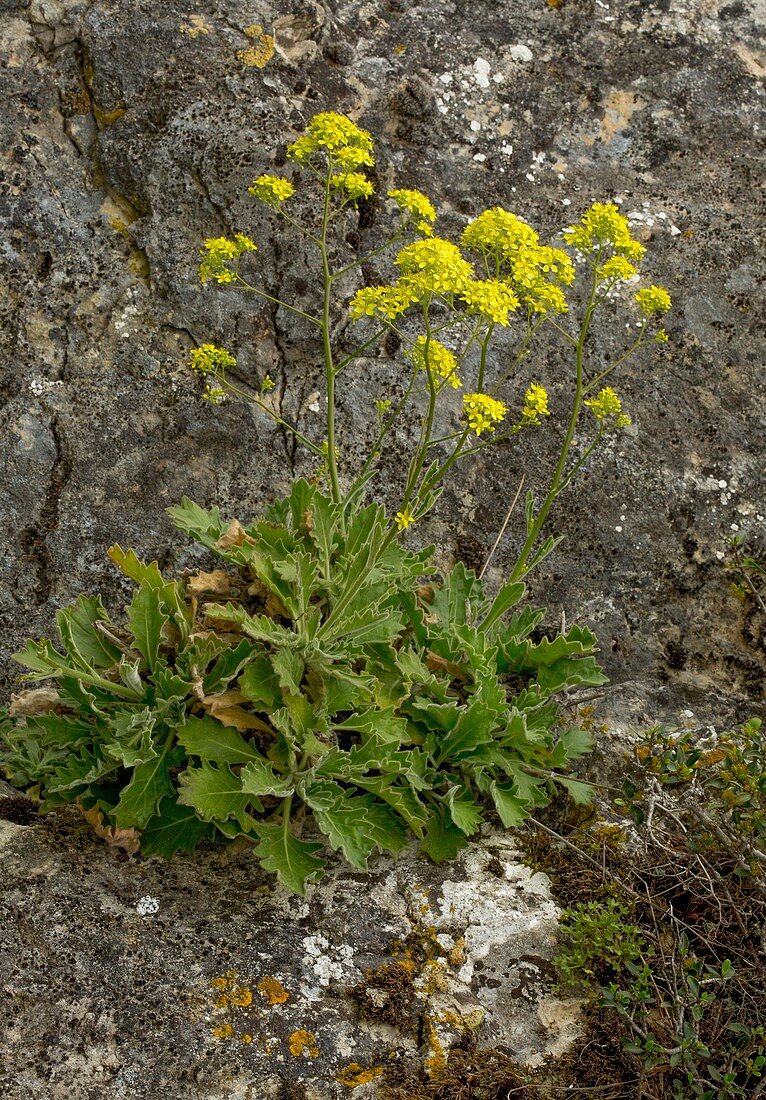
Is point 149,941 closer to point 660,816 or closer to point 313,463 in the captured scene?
point 660,816

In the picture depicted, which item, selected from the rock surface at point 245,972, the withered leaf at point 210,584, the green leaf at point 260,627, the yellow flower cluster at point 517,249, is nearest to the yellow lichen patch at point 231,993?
the rock surface at point 245,972

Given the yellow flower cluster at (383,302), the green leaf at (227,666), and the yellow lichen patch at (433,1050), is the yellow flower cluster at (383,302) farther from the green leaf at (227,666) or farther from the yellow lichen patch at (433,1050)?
the yellow lichen patch at (433,1050)

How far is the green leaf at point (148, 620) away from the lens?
327 cm

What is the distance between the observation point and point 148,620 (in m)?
3.27

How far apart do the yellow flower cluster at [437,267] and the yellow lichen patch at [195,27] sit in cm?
231

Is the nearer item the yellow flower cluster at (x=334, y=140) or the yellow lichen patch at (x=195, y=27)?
the yellow flower cluster at (x=334, y=140)

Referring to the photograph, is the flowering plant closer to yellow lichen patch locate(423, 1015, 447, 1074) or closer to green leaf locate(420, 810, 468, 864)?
green leaf locate(420, 810, 468, 864)

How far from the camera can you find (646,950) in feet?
9.74

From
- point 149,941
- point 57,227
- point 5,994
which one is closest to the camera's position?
point 5,994

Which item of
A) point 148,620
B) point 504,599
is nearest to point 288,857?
point 148,620

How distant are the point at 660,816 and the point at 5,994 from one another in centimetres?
207

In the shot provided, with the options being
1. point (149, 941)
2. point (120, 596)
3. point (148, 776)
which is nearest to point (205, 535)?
point (120, 596)

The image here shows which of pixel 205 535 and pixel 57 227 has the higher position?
pixel 57 227

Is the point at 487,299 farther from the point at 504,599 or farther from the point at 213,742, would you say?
the point at 213,742
